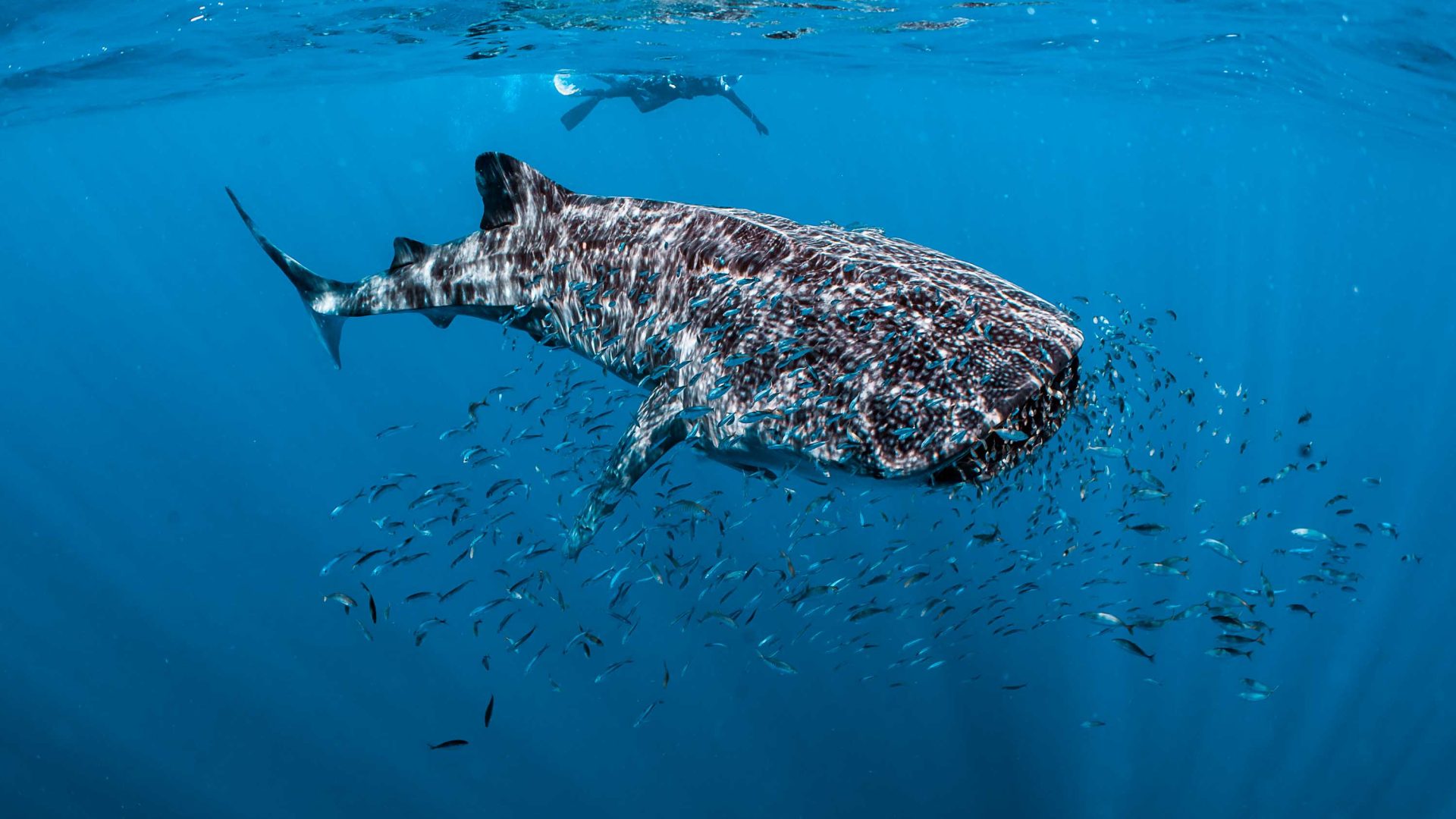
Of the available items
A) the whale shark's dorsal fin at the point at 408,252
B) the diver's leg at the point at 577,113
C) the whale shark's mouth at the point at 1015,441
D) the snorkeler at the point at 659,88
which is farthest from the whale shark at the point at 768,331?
the snorkeler at the point at 659,88

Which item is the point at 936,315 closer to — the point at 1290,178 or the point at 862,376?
the point at 862,376

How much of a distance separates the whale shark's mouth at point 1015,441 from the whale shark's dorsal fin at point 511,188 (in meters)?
3.87

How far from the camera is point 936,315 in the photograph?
4.52 metres

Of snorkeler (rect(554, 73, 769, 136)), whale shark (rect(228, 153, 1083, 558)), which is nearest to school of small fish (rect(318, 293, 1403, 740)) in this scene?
whale shark (rect(228, 153, 1083, 558))

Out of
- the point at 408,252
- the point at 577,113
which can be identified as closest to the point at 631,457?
the point at 408,252

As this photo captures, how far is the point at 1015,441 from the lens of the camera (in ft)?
14.1

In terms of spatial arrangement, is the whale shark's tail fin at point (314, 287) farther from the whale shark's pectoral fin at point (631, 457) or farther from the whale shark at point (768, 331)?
the whale shark's pectoral fin at point (631, 457)

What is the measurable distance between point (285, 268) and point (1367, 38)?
64.0 feet

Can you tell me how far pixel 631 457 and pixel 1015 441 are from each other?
2.28 metres

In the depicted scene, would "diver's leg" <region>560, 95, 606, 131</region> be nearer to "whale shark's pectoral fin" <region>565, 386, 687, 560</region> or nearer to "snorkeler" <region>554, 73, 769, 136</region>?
"snorkeler" <region>554, 73, 769, 136</region>

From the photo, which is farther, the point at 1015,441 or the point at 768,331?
the point at 768,331

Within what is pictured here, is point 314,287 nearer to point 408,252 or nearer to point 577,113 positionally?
point 408,252

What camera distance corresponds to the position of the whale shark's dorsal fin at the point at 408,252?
7160 millimetres

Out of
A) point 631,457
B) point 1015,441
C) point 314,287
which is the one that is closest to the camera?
point 1015,441
